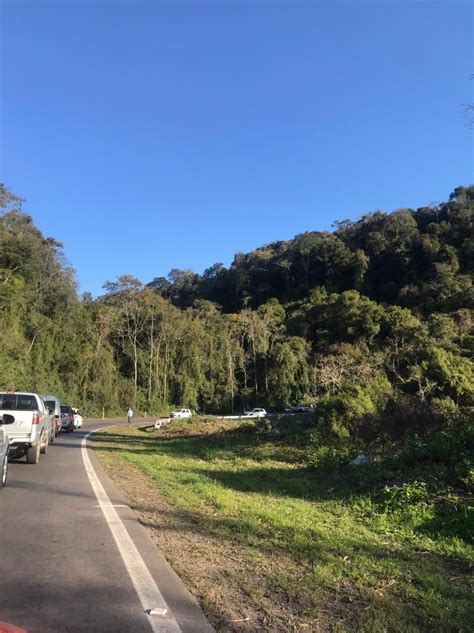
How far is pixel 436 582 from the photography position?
532 centimetres

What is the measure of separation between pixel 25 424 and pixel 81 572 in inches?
338

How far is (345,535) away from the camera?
7.42 m

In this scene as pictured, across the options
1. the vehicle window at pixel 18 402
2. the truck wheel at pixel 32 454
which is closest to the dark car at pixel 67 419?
the vehicle window at pixel 18 402

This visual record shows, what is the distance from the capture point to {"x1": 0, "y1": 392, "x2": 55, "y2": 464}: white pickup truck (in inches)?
521

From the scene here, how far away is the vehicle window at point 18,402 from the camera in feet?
47.9

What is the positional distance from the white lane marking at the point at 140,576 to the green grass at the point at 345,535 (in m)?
1.02

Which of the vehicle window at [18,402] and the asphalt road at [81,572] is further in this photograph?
the vehicle window at [18,402]

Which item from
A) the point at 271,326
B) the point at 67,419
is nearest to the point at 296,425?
the point at 67,419

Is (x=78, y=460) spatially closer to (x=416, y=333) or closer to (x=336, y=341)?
(x=416, y=333)

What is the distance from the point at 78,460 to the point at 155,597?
12.0 meters

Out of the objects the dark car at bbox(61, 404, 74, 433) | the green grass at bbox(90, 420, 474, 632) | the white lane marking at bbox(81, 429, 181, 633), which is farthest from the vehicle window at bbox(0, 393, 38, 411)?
the dark car at bbox(61, 404, 74, 433)

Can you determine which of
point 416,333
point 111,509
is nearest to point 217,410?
point 416,333

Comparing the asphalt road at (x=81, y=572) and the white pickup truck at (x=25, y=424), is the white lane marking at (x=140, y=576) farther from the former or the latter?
the white pickup truck at (x=25, y=424)

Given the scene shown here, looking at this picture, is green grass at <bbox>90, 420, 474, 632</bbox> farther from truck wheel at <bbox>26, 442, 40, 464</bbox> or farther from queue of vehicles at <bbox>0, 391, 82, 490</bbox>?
queue of vehicles at <bbox>0, 391, 82, 490</bbox>
